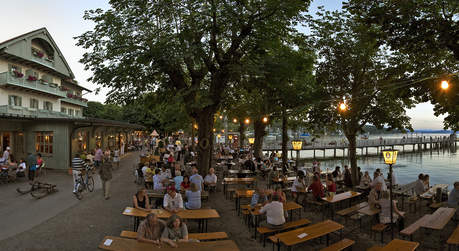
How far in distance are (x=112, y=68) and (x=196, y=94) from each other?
3816 millimetres

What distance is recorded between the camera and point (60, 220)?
8375mm

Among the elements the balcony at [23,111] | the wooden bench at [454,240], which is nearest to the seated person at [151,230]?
the wooden bench at [454,240]

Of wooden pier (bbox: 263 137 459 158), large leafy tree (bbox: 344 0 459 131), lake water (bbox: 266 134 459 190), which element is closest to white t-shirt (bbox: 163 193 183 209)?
large leafy tree (bbox: 344 0 459 131)

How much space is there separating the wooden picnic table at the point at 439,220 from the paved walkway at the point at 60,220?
812 centimetres

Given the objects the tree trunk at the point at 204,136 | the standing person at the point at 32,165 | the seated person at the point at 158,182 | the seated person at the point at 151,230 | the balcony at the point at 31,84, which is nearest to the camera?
the seated person at the point at 151,230

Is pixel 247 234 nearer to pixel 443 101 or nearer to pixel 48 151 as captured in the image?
pixel 443 101

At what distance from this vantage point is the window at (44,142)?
1966cm

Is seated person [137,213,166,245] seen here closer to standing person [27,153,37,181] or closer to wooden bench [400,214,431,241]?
wooden bench [400,214,431,241]

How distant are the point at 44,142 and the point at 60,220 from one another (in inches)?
570

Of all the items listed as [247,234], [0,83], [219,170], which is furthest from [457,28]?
[0,83]

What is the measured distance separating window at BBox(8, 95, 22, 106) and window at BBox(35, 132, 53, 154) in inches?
295

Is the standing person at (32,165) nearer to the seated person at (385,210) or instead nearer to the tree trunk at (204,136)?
the tree trunk at (204,136)

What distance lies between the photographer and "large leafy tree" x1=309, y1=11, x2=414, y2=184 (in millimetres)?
14422

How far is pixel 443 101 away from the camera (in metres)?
10.3
